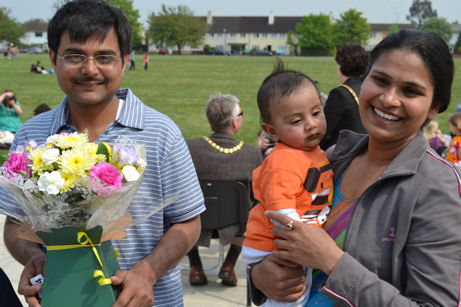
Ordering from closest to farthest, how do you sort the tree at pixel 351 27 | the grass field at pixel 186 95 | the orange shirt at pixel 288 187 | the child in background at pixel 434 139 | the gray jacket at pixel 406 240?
the gray jacket at pixel 406 240, the orange shirt at pixel 288 187, the child in background at pixel 434 139, the grass field at pixel 186 95, the tree at pixel 351 27

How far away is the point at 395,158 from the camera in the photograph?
1788 millimetres

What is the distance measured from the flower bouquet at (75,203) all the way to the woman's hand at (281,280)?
1.87 feet

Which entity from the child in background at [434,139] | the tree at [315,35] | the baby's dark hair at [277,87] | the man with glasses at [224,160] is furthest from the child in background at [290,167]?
the tree at [315,35]

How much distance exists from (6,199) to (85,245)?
Answer: 507 mm

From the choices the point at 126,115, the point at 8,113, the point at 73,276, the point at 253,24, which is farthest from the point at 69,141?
the point at 253,24

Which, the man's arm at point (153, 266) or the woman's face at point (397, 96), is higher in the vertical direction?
the woman's face at point (397, 96)

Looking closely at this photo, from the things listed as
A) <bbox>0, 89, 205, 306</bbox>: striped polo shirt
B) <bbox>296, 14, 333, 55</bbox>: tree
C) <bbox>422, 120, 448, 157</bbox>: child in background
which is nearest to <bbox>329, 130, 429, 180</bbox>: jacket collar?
<bbox>0, 89, 205, 306</bbox>: striped polo shirt

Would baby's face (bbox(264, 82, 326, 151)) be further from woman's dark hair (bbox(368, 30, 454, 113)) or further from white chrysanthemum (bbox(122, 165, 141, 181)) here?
white chrysanthemum (bbox(122, 165, 141, 181))

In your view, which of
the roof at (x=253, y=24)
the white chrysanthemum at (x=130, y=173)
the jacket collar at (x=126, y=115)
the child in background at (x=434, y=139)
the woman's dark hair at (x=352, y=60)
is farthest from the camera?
the roof at (x=253, y=24)

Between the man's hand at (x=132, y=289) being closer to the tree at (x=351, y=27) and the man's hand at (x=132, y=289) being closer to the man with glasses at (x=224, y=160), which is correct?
the man with glasses at (x=224, y=160)

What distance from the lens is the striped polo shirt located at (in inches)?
92.0

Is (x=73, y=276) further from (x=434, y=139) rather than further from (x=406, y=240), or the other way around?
(x=434, y=139)

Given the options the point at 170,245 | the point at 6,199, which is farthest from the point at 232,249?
the point at 6,199

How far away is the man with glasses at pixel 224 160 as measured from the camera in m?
5.24
